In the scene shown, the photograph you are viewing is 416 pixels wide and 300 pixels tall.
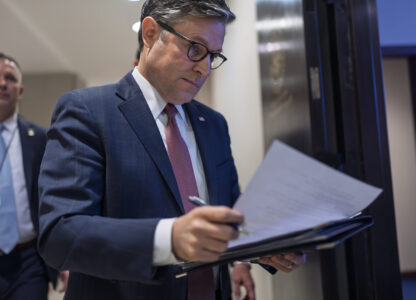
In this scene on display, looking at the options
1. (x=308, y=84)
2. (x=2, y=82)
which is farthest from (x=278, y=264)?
(x=2, y=82)

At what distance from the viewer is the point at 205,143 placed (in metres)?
1.05

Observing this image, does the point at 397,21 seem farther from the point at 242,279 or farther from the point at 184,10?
the point at 184,10

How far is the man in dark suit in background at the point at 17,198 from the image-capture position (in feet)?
5.82

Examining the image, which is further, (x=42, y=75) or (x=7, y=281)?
(x=42, y=75)

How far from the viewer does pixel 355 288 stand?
1.34m

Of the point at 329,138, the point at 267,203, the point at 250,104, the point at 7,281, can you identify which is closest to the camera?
the point at 267,203

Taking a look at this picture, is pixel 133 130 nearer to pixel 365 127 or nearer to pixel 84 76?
pixel 365 127

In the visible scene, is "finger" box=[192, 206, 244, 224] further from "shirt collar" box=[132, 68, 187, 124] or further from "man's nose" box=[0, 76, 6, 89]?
"man's nose" box=[0, 76, 6, 89]

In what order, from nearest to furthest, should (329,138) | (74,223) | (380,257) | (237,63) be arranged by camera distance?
(74,223)
(380,257)
(329,138)
(237,63)

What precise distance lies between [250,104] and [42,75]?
2.01m

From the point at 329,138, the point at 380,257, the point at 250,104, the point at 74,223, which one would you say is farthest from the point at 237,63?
the point at 74,223

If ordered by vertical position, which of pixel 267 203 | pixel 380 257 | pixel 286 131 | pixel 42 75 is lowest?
pixel 380 257

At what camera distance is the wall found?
3048 millimetres

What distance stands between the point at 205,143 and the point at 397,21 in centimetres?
278
